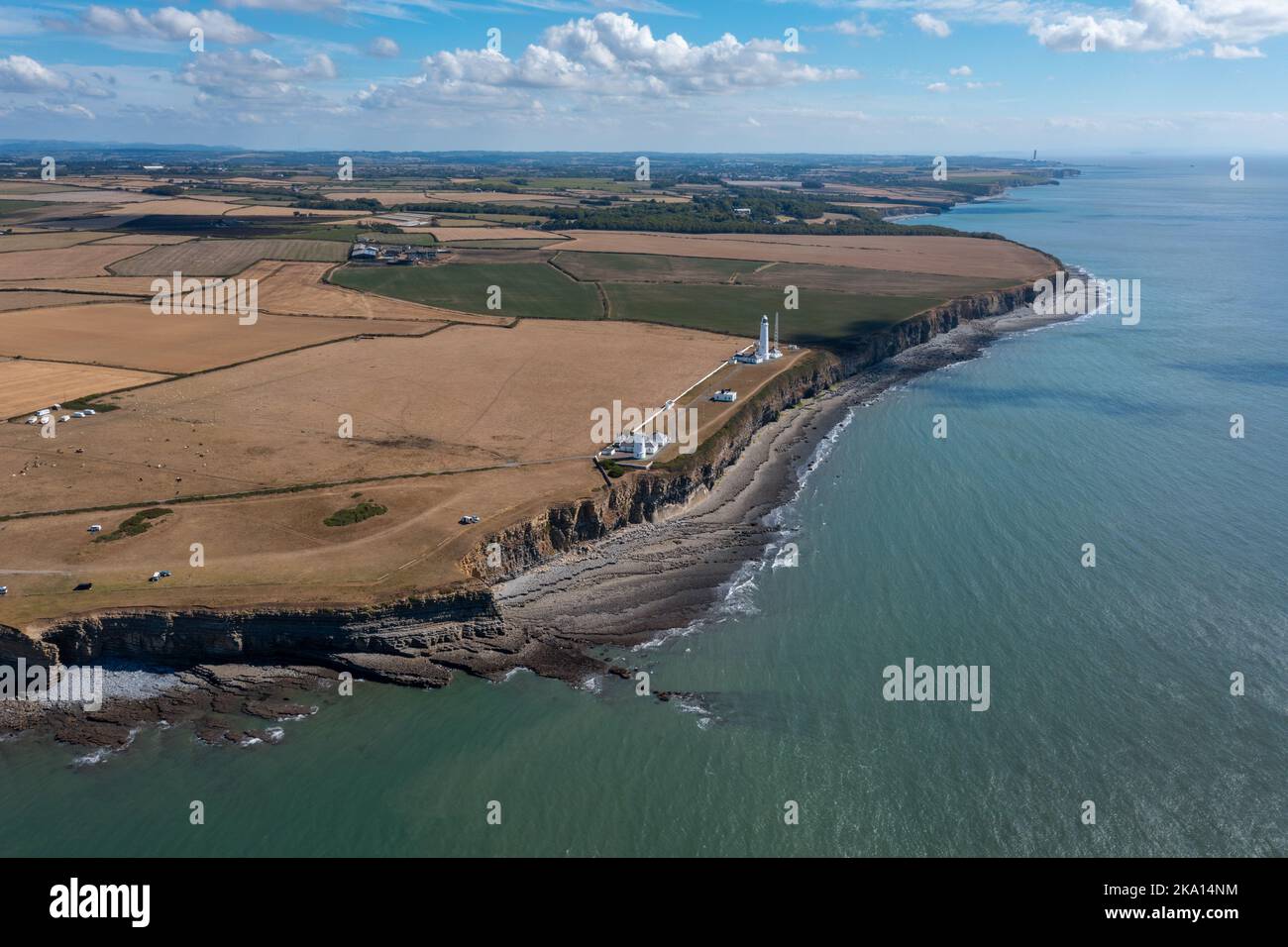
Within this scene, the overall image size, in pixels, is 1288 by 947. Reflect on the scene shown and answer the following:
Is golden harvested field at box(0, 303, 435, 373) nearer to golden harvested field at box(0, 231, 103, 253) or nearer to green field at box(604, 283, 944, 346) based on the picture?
green field at box(604, 283, 944, 346)

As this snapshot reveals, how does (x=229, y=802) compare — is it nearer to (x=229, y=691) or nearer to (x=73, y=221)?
(x=229, y=691)

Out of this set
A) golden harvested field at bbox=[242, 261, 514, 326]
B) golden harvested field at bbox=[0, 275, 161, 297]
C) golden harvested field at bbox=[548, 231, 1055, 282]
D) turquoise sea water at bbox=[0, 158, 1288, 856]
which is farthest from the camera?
golden harvested field at bbox=[548, 231, 1055, 282]

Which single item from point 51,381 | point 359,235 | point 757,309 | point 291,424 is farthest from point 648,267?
point 51,381

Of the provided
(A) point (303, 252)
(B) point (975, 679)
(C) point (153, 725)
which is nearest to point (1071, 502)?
(B) point (975, 679)

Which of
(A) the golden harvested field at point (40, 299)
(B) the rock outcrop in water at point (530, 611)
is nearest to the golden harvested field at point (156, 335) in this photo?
(A) the golden harvested field at point (40, 299)

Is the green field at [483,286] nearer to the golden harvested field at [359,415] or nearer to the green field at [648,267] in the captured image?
the green field at [648,267]

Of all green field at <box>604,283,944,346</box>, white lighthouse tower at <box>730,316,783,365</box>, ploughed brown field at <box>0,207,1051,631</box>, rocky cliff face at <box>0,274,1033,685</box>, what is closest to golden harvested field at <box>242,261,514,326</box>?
ploughed brown field at <box>0,207,1051,631</box>
